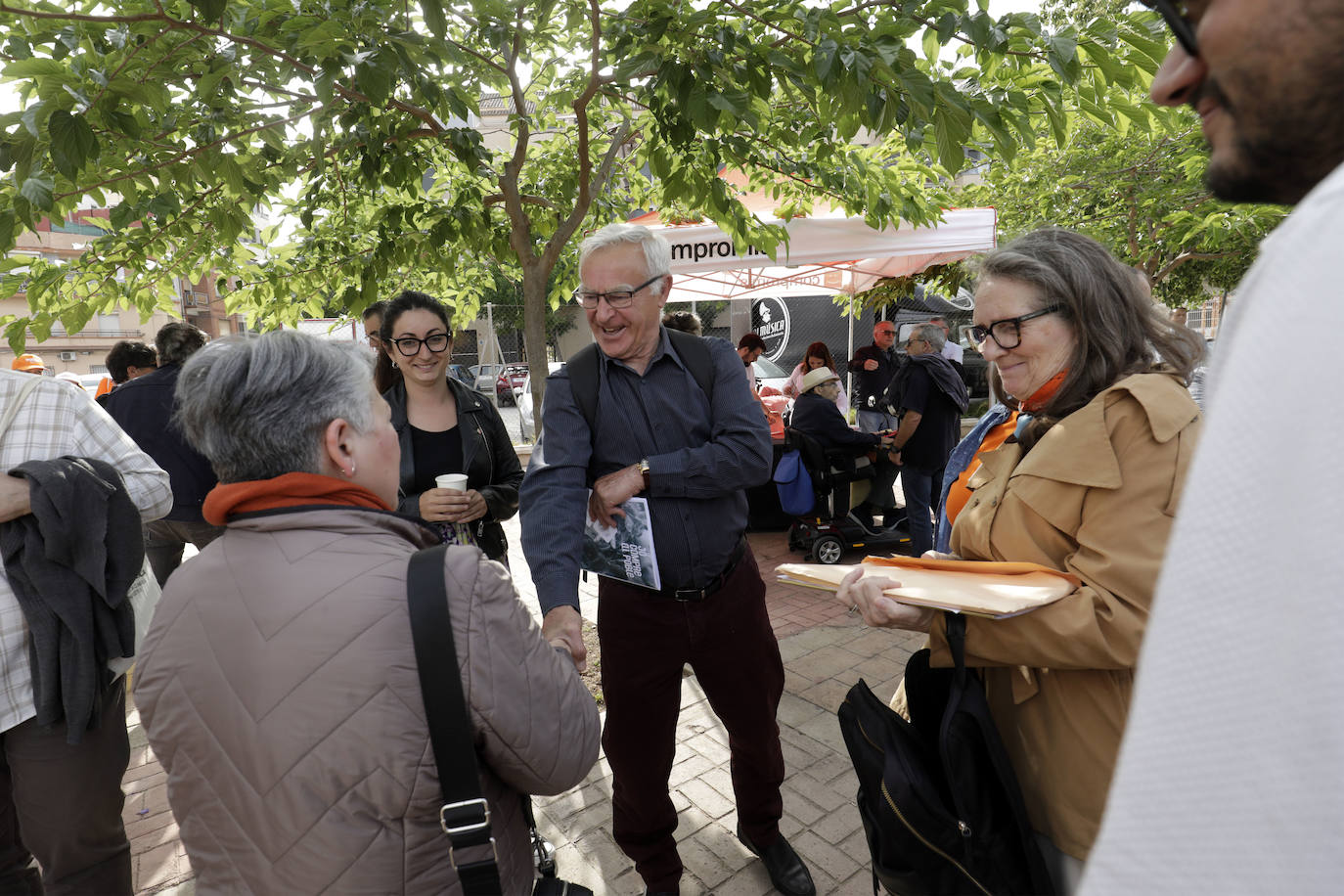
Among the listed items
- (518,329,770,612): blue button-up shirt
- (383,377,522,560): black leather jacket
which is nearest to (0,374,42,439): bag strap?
(383,377,522,560): black leather jacket

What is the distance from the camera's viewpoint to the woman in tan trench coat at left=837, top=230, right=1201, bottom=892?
1388 millimetres

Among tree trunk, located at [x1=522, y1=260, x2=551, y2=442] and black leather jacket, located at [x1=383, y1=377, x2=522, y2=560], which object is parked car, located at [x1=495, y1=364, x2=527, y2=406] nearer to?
tree trunk, located at [x1=522, y1=260, x2=551, y2=442]

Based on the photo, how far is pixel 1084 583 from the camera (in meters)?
1.44

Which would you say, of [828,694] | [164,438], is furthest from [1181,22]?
[164,438]

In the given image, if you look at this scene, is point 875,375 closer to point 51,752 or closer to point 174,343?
point 174,343

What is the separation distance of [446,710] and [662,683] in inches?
53.4

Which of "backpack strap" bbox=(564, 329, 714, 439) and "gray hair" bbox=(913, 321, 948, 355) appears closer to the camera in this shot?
"backpack strap" bbox=(564, 329, 714, 439)

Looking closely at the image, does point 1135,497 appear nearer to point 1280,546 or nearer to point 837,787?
point 1280,546

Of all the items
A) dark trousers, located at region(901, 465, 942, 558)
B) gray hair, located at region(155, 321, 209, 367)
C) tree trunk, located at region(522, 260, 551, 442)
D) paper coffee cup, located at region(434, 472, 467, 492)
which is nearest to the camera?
paper coffee cup, located at region(434, 472, 467, 492)

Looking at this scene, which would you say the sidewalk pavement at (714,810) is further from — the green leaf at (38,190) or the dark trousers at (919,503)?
the green leaf at (38,190)

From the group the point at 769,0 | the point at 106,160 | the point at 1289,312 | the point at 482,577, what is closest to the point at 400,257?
the point at 106,160

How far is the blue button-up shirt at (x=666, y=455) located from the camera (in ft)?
7.55

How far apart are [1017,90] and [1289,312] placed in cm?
247

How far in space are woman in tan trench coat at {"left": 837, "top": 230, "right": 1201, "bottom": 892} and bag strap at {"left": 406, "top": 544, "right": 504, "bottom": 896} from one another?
0.81 m
